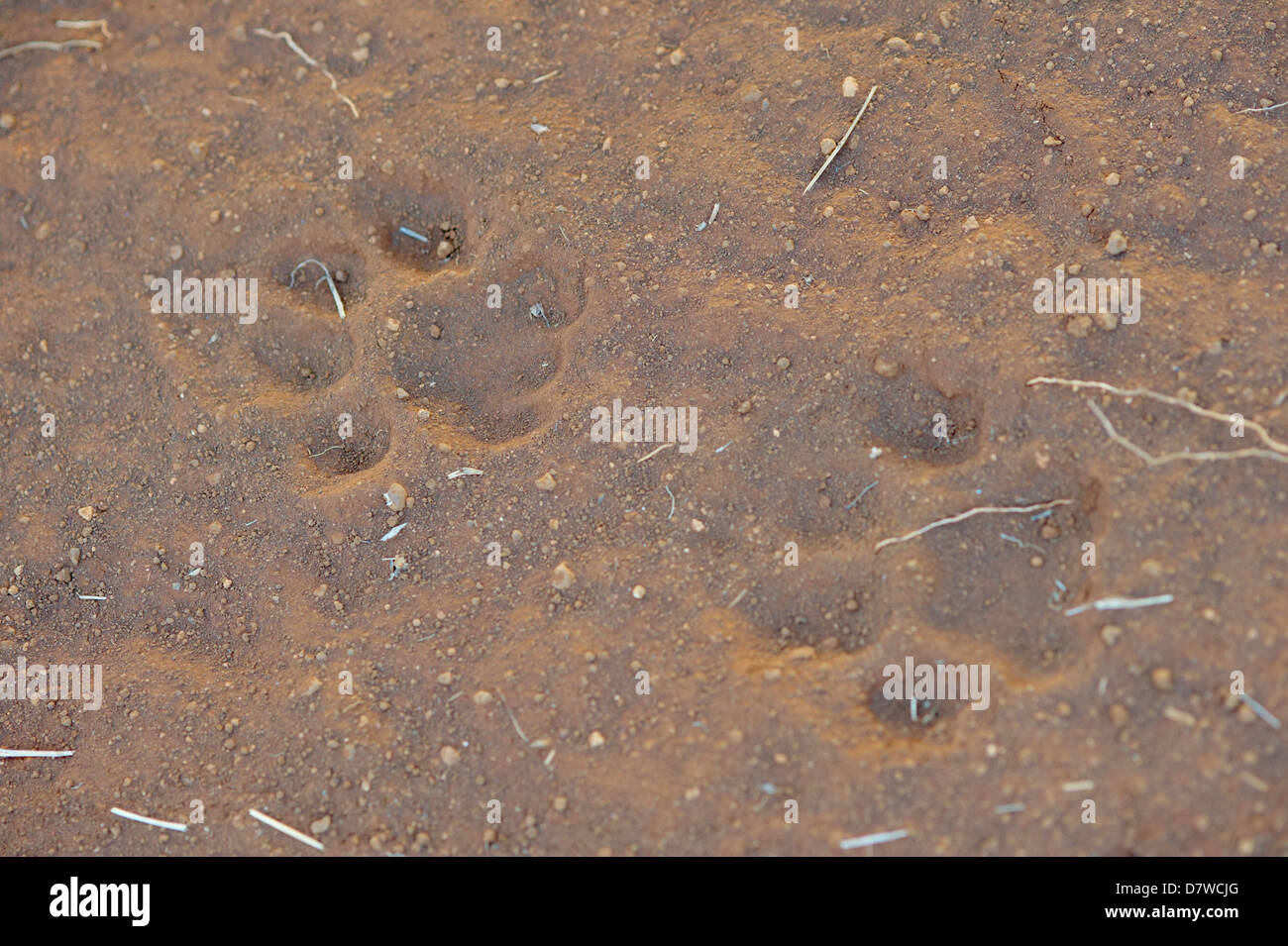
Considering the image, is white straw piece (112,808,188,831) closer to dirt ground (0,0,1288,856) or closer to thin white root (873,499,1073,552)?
dirt ground (0,0,1288,856)

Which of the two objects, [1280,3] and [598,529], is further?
[1280,3]

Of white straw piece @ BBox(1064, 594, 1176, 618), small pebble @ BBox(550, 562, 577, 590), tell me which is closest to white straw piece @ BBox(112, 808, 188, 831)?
small pebble @ BBox(550, 562, 577, 590)

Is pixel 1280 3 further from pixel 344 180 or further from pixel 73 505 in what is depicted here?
pixel 73 505

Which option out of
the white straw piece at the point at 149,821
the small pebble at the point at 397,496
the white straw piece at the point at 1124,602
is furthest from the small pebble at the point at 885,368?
the white straw piece at the point at 149,821

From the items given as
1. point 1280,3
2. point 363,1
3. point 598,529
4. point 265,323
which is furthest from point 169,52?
point 1280,3

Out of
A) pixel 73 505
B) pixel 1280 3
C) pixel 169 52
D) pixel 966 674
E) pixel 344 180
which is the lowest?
pixel 966 674

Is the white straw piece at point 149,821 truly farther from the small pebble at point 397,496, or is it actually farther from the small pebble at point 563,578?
the small pebble at point 563,578

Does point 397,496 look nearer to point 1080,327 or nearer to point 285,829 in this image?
point 285,829
